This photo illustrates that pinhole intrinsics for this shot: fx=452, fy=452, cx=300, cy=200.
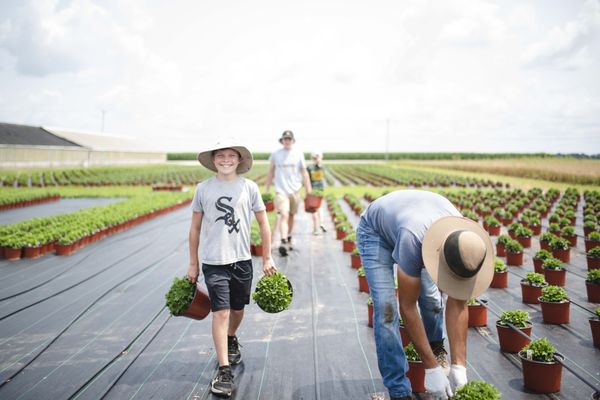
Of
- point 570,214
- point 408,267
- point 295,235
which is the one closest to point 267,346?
point 408,267

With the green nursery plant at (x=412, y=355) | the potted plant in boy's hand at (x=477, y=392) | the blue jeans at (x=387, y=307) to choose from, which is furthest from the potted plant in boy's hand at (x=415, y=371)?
the potted plant in boy's hand at (x=477, y=392)

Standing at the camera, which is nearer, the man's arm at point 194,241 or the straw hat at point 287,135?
the man's arm at point 194,241

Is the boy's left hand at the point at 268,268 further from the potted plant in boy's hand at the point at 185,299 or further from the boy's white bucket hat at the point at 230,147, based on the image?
the boy's white bucket hat at the point at 230,147

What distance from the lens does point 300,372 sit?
12.2ft

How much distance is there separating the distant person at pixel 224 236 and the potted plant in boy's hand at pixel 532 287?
11.8ft

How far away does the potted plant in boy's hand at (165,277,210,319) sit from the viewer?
3.67 meters

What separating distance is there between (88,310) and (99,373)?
1858 millimetres

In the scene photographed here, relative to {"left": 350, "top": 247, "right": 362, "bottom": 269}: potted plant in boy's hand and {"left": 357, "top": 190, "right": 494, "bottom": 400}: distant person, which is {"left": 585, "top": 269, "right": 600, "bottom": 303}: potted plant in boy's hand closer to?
{"left": 350, "top": 247, "right": 362, "bottom": 269}: potted plant in boy's hand

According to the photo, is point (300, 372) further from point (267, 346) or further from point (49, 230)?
point (49, 230)

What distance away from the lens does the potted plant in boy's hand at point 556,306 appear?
15.6 ft

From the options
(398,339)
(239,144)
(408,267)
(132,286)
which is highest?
(239,144)

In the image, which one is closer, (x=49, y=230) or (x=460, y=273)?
(x=460, y=273)

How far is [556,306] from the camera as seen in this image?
474cm

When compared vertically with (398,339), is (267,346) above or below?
below
